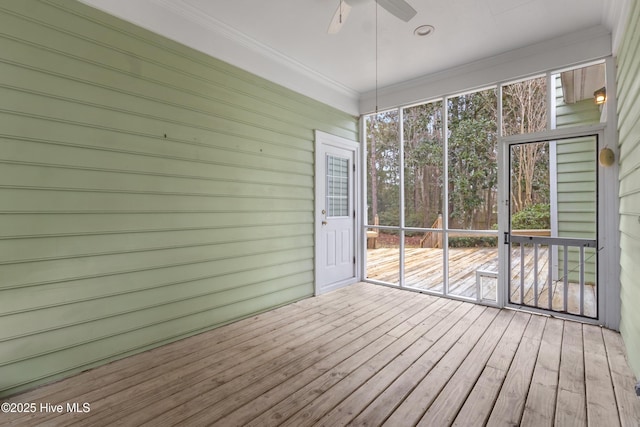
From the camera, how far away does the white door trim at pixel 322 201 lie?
4.04m

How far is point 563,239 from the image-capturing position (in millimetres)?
3229

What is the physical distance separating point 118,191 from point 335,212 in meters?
2.74

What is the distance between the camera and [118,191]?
2342mm

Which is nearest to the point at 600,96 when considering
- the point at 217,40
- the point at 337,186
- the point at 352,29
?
the point at 352,29

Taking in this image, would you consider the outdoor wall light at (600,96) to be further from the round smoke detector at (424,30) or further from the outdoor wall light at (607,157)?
the round smoke detector at (424,30)

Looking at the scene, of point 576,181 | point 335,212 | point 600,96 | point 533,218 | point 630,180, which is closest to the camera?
point 630,180

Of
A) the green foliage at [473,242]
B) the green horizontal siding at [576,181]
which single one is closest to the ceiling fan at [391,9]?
the green horizontal siding at [576,181]

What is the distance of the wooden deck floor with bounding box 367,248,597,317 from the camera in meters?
3.39

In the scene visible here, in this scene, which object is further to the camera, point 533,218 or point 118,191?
point 533,218

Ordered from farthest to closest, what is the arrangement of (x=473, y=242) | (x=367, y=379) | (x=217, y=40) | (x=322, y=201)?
(x=322, y=201) < (x=473, y=242) < (x=217, y=40) < (x=367, y=379)

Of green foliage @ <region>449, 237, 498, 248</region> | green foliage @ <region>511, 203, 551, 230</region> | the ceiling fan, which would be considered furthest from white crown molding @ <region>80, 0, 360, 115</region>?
green foliage @ <region>511, 203, 551, 230</region>

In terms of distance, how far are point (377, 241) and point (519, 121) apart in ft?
10.4

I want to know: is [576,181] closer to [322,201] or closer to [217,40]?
[322,201]

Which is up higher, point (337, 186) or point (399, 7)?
point (399, 7)
